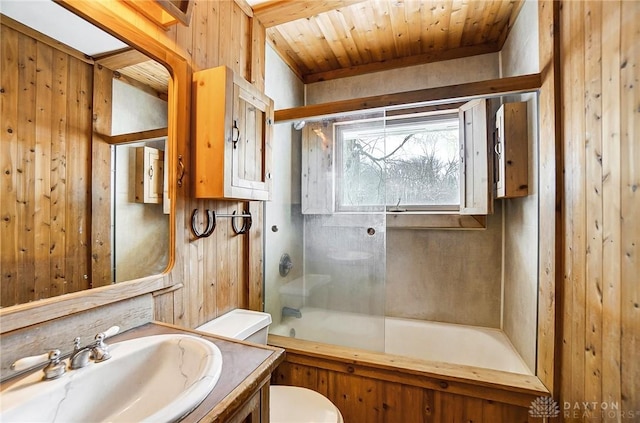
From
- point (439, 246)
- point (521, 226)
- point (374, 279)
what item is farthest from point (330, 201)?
point (521, 226)

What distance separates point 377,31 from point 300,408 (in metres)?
2.41

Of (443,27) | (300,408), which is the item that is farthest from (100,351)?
(443,27)

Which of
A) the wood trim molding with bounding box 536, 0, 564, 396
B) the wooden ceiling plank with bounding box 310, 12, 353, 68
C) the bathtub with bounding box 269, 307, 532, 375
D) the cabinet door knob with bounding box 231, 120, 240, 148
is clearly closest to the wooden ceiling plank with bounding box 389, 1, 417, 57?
the wooden ceiling plank with bounding box 310, 12, 353, 68

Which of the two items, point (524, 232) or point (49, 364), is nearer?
point (49, 364)

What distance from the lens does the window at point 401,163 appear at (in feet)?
6.05

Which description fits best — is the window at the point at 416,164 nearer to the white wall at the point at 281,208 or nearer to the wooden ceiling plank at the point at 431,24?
the white wall at the point at 281,208

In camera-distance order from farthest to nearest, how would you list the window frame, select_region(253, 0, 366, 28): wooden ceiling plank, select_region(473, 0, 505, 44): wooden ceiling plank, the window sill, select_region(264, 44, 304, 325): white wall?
the window sill, select_region(264, 44, 304, 325): white wall, the window frame, select_region(473, 0, 505, 44): wooden ceiling plank, select_region(253, 0, 366, 28): wooden ceiling plank

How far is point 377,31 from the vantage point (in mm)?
1980

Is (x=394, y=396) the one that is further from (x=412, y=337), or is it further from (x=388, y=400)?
(x=412, y=337)

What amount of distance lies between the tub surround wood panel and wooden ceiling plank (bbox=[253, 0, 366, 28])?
6.75 ft

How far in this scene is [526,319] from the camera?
1593 mm

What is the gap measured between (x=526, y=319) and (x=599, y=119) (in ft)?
3.93

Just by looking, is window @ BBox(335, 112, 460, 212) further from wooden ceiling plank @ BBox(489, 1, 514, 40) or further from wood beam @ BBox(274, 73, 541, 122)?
wooden ceiling plank @ BBox(489, 1, 514, 40)

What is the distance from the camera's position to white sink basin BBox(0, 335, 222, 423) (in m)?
0.54
